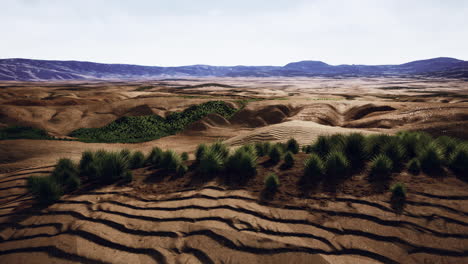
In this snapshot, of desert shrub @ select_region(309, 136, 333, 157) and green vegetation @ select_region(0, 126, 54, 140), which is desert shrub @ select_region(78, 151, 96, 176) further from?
green vegetation @ select_region(0, 126, 54, 140)

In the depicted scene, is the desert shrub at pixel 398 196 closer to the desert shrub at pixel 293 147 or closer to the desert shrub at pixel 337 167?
the desert shrub at pixel 337 167

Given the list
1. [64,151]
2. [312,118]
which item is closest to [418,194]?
[64,151]

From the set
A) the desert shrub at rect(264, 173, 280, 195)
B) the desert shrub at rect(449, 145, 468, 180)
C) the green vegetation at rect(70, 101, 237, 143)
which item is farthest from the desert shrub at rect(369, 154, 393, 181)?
the green vegetation at rect(70, 101, 237, 143)

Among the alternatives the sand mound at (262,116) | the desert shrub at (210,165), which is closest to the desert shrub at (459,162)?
the desert shrub at (210,165)

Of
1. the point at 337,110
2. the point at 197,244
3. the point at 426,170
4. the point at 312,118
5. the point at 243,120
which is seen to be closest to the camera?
the point at 197,244

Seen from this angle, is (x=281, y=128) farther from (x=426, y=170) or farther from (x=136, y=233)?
(x=136, y=233)

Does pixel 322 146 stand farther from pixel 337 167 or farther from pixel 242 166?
pixel 242 166

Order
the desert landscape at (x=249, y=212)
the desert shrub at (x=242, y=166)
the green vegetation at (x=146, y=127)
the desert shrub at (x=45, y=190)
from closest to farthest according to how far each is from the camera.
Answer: the desert landscape at (x=249, y=212) < the desert shrub at (x=45, y=190) < the desert shrub at (x=242, y=166) < the green vegetation at (x=146, y=127)
